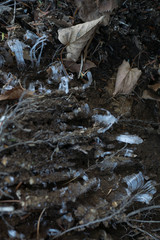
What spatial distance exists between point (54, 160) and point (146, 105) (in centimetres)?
86

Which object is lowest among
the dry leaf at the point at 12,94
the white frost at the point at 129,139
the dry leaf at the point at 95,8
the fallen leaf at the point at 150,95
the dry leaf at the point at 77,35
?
the white frost at the point at 129,139

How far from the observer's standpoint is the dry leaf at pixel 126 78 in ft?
4.91

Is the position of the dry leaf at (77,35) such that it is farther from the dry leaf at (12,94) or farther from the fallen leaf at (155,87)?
the fallen leaf at (155,87)

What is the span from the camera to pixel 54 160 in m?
1.29

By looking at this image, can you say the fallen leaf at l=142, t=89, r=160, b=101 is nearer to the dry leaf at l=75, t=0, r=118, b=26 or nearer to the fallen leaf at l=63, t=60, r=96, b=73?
the fallen leaf at l=63, t=60, r=96, b=73

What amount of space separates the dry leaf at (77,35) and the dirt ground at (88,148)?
0.11 meters

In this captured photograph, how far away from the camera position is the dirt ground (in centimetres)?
118

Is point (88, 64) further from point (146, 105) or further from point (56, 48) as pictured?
point (146, 105)

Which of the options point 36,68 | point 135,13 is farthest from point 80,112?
point 135,13

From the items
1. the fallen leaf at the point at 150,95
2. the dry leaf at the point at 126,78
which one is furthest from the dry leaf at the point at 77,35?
the fallen leaf at the point at 150,95

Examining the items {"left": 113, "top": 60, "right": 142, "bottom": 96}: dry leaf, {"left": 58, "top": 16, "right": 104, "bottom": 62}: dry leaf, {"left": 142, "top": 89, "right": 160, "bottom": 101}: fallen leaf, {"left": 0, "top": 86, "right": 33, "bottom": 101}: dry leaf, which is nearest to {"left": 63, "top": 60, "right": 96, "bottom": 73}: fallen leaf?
{"left": 58, "top": 16, "right": 104, "bottom": 62}: dry leaf

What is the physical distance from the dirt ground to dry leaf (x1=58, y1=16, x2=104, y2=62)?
0.11 metres

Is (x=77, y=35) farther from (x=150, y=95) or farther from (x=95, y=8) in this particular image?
(x=150, y=95)

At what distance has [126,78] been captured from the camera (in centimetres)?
150
